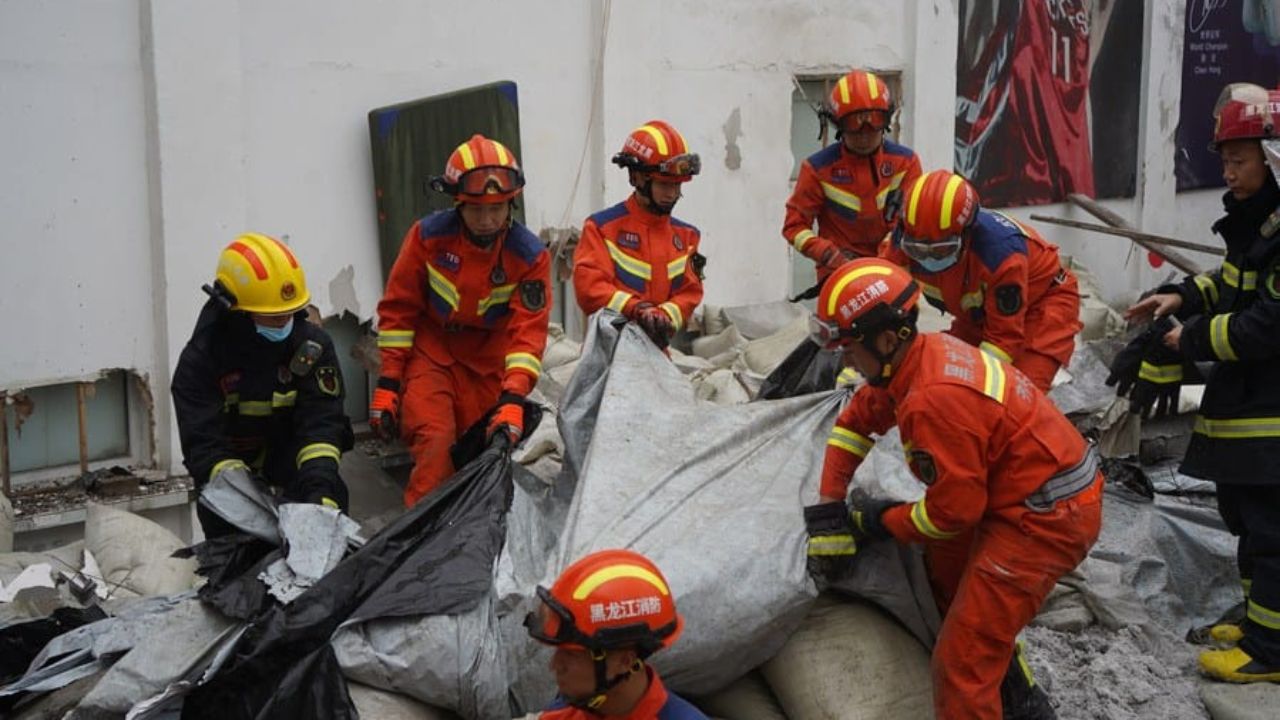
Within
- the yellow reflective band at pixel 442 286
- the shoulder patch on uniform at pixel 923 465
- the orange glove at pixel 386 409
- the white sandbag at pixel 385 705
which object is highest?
the yellow reflective band at pixel 442 286

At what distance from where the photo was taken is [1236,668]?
177 inches

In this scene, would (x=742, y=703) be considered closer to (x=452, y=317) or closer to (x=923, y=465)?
(x=923, y=465)

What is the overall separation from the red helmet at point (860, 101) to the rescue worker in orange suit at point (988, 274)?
1.32 metres

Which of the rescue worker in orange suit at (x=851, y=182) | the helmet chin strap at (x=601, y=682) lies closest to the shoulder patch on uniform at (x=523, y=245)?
the rescue worker in orange suit at (x=851, y=182)

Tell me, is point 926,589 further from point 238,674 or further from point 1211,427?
point 238,674

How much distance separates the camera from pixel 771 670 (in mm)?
3801

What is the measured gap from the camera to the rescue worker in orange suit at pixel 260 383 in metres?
4.29

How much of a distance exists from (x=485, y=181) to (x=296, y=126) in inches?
72.4

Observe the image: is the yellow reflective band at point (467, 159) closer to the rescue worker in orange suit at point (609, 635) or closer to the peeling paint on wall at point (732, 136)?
the rescue worker in orange suit at point (609, 635)

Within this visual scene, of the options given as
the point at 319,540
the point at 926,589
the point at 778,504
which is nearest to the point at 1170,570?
the point at 926,589

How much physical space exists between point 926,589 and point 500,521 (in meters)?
1.22

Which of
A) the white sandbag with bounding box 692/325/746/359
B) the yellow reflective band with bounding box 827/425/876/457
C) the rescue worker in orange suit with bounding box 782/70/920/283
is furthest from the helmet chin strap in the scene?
the white sandbag with bounding box 692/325/746/359

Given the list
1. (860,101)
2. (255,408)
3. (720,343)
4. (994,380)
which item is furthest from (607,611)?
(720,343)

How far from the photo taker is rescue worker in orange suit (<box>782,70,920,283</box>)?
6.19m
